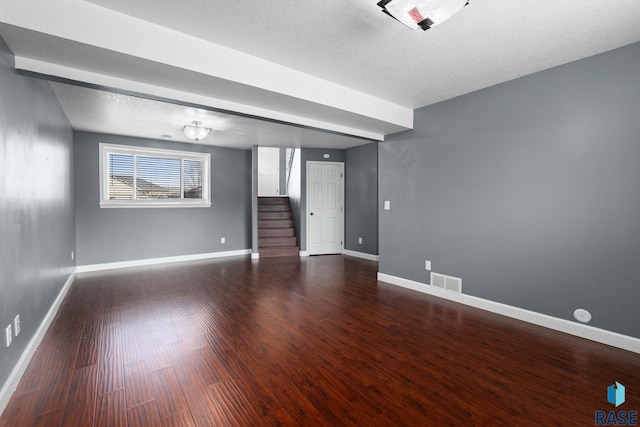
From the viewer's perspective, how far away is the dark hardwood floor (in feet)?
5.57

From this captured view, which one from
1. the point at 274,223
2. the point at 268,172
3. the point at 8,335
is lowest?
the point at 8,335

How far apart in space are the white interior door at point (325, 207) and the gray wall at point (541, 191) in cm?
303

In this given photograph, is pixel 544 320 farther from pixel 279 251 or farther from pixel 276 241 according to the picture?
pixel 276 241

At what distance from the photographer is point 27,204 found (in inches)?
89.2

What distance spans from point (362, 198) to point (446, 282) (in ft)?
10.5

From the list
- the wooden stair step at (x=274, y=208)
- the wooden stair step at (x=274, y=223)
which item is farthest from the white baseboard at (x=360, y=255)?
the wooden stair step at (x=274, y=208)

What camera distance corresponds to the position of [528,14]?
2.02 meters

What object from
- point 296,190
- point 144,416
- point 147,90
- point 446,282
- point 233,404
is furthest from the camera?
point 296,190

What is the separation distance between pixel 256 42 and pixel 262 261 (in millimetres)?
4531

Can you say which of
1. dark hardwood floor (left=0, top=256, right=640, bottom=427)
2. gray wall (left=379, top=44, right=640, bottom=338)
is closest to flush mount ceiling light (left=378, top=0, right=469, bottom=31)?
gray wall (left=379, top=44, right=640, bottom=338)

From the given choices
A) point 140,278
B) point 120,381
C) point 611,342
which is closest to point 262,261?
point 140,278

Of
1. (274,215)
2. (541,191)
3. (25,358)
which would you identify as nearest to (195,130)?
(25,358)

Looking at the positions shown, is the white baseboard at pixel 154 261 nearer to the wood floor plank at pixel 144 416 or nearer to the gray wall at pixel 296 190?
the gray wall at pixel 296 190

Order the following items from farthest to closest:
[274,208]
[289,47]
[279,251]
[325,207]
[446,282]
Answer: [274,208] → [325,207] → [279,251] → [446,282] → [289,47]
